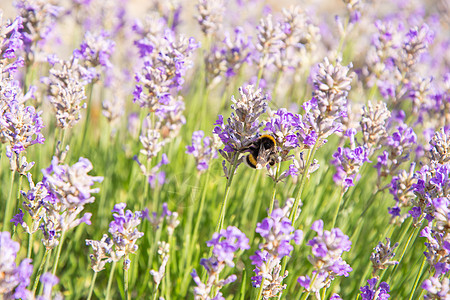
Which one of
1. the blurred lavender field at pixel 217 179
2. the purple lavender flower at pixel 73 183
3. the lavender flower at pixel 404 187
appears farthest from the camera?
the lavender flower at pixel 404 187

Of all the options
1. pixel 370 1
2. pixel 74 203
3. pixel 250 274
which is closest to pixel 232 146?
pixel 74 203

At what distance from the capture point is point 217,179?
3.24 meters

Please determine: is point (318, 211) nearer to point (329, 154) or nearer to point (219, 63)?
point (329, 154)

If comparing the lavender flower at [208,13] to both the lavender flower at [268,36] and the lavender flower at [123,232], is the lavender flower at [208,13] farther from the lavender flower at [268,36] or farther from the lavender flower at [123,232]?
the lavender flower at [123,232]

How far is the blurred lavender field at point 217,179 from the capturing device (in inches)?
61.9

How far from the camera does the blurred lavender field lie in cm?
157

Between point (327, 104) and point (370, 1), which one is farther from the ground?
point (370, 1)

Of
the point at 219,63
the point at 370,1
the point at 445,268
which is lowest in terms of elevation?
the point at 445,268

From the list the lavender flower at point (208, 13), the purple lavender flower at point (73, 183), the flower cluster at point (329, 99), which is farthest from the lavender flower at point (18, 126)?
the lavender flower at point (208, 13)

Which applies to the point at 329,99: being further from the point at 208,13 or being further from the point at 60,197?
the point at 208,13

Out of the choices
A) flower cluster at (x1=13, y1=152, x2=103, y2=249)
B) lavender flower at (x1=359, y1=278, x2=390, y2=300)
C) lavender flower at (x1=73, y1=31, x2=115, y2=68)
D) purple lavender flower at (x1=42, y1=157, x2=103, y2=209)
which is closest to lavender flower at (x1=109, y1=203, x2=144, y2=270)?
flower cluster at (x1=13, y1=152, x2=103, y2=249)

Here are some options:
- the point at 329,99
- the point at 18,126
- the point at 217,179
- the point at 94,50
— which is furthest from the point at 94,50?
the point at 329,99

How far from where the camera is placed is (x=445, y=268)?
5.36 feet

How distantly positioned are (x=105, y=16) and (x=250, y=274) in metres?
2.96
